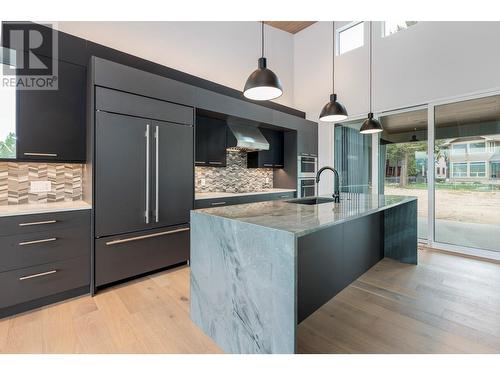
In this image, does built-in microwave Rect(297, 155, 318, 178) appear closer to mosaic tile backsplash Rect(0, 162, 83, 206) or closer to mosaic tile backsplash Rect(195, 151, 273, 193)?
mosaic tile backsplash Rect(195, 151, 273, 193)

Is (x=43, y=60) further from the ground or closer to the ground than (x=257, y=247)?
further from the ground

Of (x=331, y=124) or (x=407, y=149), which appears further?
(x=331, y=124)

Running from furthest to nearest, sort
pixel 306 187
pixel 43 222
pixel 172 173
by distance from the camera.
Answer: pixel 306 187 < pixel 172 173 < pixel 43 222

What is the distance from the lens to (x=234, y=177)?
4.58 meters

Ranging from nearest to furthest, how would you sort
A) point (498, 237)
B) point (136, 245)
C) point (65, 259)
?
point (65, 259)
point (136, 245)
point (498, 237)

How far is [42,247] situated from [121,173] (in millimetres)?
916

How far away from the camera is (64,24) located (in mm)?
3098

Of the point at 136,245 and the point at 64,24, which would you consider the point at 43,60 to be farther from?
the point at 136,245

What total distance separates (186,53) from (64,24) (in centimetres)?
167

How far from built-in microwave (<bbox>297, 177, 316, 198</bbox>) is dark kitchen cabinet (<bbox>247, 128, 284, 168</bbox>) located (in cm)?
54

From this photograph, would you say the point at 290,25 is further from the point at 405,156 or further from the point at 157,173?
the point at 157,173

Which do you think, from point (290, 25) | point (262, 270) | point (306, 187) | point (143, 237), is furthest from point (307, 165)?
point (262, 270)
